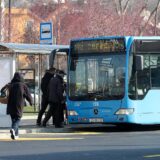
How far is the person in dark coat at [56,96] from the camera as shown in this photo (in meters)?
22.7

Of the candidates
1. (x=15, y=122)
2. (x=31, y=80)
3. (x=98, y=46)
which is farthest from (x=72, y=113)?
(x=31, y=80)

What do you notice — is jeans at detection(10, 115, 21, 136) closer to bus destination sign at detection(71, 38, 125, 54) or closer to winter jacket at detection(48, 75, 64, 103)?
winter jacket at detection(48, 75, 64, 103)

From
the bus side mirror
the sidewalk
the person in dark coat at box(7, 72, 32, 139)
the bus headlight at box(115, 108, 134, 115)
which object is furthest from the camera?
the bus headlight at box(115, 108, 134, 115)

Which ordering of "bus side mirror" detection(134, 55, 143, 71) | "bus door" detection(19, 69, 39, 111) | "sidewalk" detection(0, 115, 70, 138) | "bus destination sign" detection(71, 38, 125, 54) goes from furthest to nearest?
"bus door" detection(19, 69, 39, 111), "bus destination sign" detection(71, 38, 125, 54), "bus side mirror" detection(134, 55, 143, 71), "sidewalk" detection(0, 115, 70, 138)

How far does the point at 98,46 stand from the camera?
877 inches

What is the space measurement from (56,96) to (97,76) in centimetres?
154

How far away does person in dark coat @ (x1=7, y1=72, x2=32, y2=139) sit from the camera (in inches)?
774

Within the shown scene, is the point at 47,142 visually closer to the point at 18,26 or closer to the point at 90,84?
the point at 90,84

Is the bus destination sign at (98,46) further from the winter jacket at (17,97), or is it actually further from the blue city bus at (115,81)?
the winter jacket at (17,97)

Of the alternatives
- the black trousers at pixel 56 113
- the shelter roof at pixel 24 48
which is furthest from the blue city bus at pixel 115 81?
the shelter roof at pixel 24 48

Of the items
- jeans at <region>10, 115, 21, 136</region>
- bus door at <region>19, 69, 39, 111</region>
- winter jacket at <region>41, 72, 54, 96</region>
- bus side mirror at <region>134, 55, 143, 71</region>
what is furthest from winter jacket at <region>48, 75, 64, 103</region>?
bus door at <region>19, 69, 39, 111</region>

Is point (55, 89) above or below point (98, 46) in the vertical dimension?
below

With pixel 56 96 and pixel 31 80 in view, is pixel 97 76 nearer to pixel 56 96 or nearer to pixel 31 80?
pixel 56 96

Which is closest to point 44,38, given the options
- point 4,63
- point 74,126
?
point 4,63
